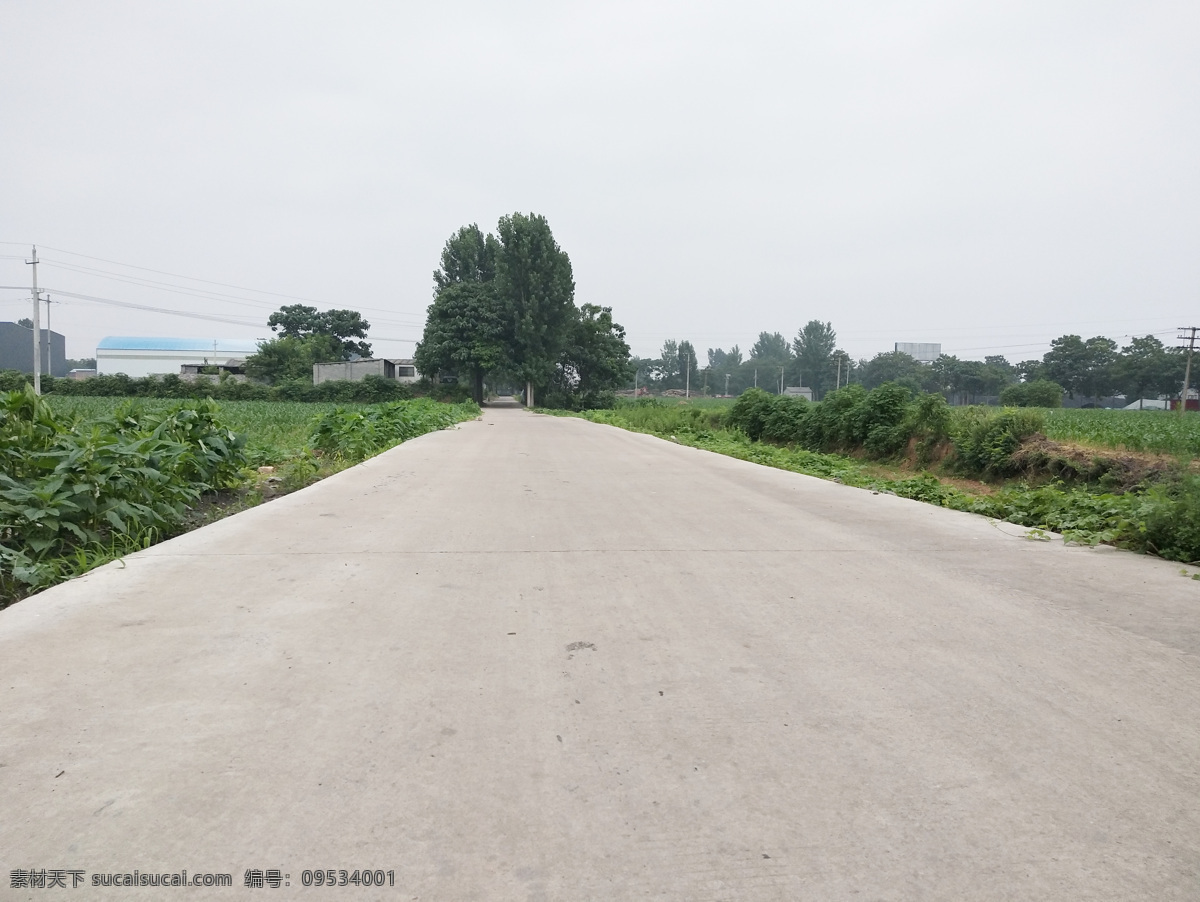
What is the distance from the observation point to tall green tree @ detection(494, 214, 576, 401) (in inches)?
2297

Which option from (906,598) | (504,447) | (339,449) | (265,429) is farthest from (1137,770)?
(265,429)

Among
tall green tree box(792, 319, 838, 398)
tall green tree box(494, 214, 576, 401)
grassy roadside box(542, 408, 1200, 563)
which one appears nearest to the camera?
grassy roadside box(542, 408, 1200, 563)


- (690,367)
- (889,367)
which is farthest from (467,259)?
(690,367)

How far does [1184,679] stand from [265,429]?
19888mm

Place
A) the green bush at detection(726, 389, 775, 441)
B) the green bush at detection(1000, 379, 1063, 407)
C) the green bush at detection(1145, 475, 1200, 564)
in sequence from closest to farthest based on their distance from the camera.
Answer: the green bush at detection(1145, 475, 1200, 564)
the green bush at detection(726, 389, 775, 441)
the green bush at detection(1000, 379, 1063, 407)

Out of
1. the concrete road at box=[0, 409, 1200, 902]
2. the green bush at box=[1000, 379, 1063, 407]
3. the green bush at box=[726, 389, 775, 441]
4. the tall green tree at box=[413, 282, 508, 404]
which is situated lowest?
the concrete road at box=[0, 409, 1200, 902]

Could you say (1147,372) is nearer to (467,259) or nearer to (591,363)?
(591,363)

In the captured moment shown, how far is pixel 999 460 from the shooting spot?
15.0 m

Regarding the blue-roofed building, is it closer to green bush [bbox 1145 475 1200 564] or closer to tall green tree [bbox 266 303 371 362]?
tall green tree [bbox 266 303 371 362]

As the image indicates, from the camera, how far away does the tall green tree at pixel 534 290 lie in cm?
5834

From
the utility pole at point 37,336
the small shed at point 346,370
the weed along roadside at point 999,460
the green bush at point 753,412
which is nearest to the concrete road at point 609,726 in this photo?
the weed along roadside at point 999,460

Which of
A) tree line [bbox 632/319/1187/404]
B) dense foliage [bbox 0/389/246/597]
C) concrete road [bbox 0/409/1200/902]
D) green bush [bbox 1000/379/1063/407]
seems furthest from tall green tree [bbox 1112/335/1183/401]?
dense foliage [bbox 0/389/246/597]

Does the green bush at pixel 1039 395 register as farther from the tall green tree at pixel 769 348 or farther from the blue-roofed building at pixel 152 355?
Result: the tall green tree at pixel 769 348

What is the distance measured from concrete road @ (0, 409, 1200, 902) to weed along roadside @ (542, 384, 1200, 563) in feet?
3.42
